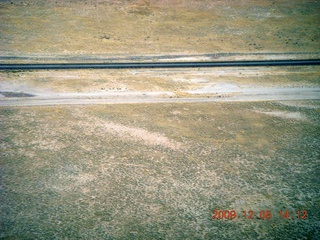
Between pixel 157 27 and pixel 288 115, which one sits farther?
pixel 157 27

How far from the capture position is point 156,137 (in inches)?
696

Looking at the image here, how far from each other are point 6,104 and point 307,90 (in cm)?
2334

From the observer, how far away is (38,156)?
15625mm

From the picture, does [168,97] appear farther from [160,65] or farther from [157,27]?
[157,27]

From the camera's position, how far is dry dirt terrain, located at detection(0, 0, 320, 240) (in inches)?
475

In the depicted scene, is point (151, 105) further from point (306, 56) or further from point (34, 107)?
point (306, 56)

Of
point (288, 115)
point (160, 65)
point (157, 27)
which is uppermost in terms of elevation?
point (157, 27)
